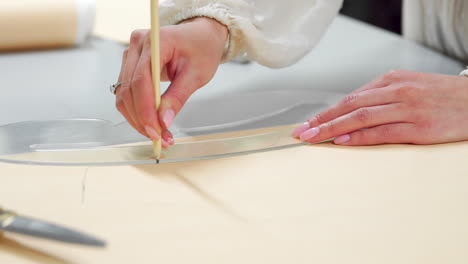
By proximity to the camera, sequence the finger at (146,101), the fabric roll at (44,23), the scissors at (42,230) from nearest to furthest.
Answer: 1. the scissors at (42,230)
2. the finger at (146,101)
3. the fabric roll at (44,23)

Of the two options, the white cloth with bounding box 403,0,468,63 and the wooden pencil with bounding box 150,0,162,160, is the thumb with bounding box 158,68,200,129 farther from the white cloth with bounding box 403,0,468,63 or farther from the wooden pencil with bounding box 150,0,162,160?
the white cloth with bounding box 403,0,468,63

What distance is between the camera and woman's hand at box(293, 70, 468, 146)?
42 centimetres

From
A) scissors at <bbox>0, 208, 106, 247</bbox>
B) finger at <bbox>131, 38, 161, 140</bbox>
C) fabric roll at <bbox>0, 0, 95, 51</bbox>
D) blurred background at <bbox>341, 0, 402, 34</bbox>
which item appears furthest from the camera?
blurred background at <bbox>341, 0, 402, 34</bbox>

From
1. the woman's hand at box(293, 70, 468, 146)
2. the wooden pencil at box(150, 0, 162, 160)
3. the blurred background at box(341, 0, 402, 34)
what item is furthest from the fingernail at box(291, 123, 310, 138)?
the blurred background at box(341, 0, 402, 34)

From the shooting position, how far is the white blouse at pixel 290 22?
0.46 meters

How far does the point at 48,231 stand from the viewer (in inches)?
10.8

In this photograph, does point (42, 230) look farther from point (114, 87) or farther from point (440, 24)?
point (440, 24)

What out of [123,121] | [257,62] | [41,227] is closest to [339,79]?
[257,62]

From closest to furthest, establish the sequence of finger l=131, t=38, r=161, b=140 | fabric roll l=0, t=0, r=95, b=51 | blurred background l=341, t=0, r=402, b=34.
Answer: finger l=131, t=38, r=161, b=140 → fabric roll l=0, t=0, r=95, b=51 → blurred background l=341, t=0, r=402, b=34

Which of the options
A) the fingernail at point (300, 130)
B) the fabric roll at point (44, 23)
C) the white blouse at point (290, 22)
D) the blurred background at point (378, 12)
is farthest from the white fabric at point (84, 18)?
the blurred background at point (378, 12)

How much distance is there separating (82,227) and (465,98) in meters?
0.29

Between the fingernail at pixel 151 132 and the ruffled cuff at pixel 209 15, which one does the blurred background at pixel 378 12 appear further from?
the fingernail at pixel 151 132

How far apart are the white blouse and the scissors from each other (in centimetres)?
21

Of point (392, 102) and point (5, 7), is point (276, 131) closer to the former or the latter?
point (392, 102)
